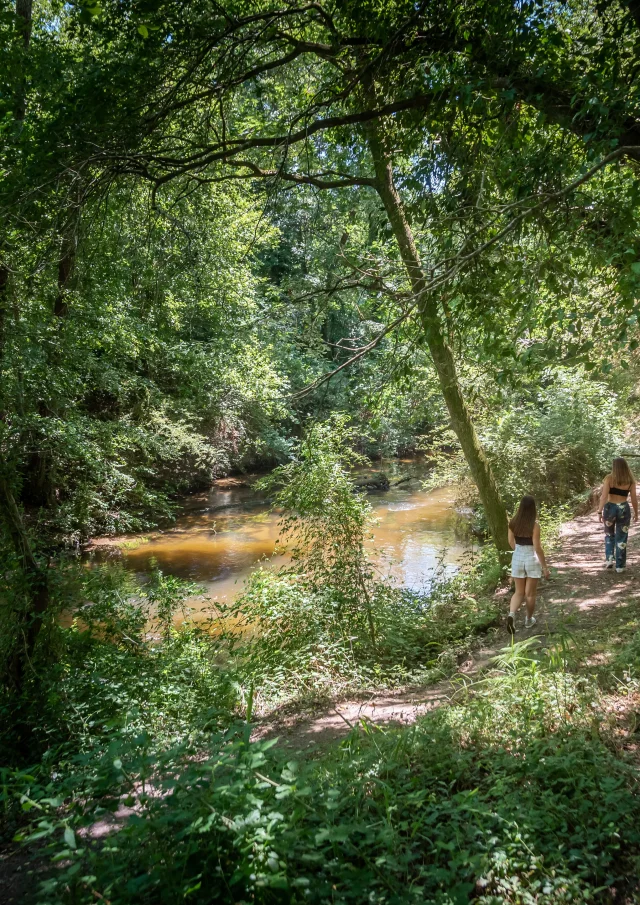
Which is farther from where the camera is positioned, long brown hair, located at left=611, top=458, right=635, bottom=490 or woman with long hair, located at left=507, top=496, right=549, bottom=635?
long brown hair, located at left=611, top=458, right=635, bottom=490

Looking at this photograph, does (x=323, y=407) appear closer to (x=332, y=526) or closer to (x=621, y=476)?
(x=332, y=526)

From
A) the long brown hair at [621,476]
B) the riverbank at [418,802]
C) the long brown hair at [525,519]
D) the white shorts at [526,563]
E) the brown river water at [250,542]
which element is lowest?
the brown river water at [250,542]

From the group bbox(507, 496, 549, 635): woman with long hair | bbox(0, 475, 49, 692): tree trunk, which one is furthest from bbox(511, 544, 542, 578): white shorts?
bbox(0, 475, 49, 692): tree trunk

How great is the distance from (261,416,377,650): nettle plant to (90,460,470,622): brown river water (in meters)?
0.91

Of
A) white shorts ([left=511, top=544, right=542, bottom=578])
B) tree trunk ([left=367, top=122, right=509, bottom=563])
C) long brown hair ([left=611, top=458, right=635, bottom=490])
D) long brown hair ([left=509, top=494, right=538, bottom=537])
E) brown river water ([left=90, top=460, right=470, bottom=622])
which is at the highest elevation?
tree trunk ([left=367, top=122, right=509, bottom=563])

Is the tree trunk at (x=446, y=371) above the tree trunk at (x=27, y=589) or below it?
above

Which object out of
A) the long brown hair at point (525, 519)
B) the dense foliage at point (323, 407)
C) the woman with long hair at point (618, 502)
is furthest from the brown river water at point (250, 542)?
the woman with long hair at point (618, 502)

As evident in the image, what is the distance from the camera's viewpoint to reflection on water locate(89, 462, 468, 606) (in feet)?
42.0

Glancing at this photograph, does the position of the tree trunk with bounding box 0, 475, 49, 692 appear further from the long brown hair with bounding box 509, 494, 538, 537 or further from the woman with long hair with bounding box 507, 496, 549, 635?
the long brown hair with bounding box 509, 494, 538, 537

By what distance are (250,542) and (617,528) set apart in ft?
33.6

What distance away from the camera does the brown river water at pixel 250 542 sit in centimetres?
1248

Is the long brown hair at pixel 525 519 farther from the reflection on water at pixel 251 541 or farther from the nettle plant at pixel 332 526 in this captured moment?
the reflection on water at pixel 251 541

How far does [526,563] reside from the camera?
694 centimetres

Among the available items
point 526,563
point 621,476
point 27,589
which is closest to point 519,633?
point 526,563
